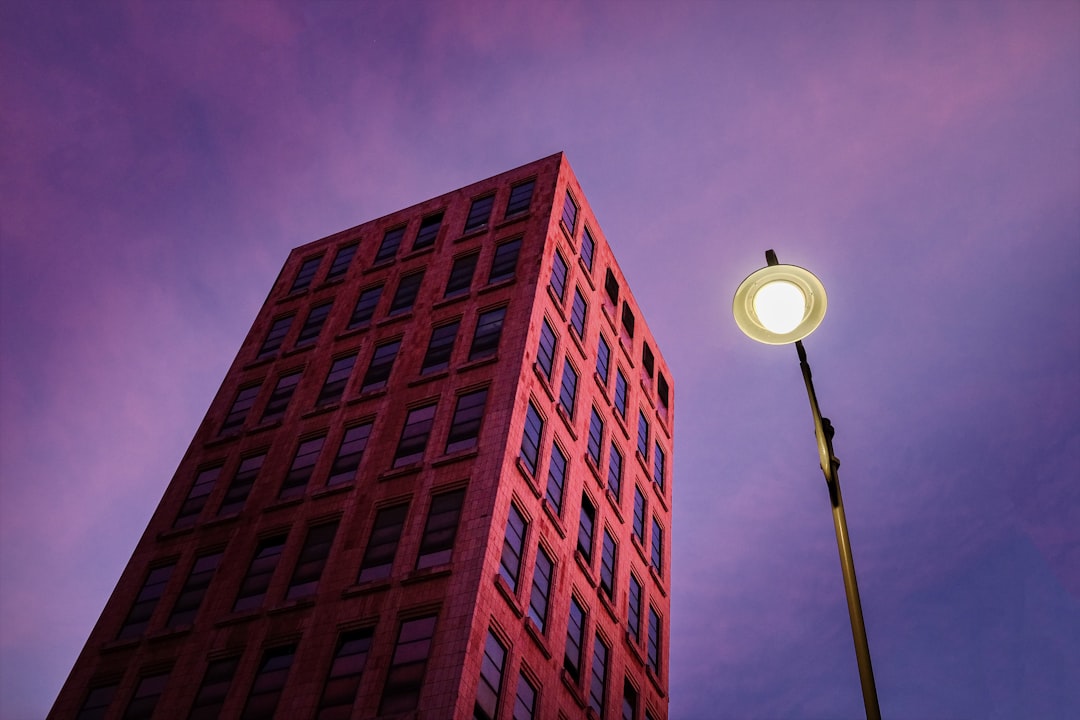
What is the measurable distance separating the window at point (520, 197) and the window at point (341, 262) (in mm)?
9318

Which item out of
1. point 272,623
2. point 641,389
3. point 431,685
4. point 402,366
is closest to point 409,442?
point 402,366

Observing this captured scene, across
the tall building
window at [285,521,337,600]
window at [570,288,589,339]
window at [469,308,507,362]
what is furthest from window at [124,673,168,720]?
window at [570,288,589,339]

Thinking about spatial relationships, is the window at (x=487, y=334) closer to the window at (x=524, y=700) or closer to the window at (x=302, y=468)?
the window at (x=302, y=468)

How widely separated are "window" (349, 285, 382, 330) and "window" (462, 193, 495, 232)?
5.39 meters

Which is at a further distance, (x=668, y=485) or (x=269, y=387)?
(x=668, y=485)

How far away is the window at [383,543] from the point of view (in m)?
33.7

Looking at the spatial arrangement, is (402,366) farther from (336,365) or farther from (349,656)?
(349,656)

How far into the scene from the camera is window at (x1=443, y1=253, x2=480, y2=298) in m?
46.2

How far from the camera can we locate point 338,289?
52031mm

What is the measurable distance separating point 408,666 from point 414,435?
1074cm

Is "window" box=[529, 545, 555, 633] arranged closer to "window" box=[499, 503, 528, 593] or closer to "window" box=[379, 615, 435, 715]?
"window" box=[499, 503, 528, 593]

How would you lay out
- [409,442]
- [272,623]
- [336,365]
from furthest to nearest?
1. [336,365]
2. [409,442]
3. [272,623]

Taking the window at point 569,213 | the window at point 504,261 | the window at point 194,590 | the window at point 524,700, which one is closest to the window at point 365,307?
the window at point 504,261

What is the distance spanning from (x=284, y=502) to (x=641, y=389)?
22191mm
